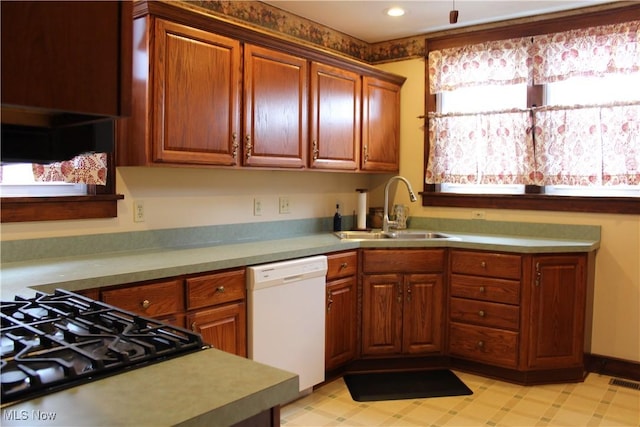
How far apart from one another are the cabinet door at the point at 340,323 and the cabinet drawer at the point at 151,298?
1.07 m

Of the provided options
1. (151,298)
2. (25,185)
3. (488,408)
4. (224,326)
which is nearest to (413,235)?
(488,408)

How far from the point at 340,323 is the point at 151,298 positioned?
4.54 ft

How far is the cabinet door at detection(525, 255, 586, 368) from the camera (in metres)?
3.32

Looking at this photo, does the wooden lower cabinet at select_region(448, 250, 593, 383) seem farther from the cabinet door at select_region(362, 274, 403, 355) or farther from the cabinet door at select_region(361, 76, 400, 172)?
the cabinet door at select_region(361, 76, 400, 172)

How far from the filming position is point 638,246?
3.45 m

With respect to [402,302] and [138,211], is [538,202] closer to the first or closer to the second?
[402,302]

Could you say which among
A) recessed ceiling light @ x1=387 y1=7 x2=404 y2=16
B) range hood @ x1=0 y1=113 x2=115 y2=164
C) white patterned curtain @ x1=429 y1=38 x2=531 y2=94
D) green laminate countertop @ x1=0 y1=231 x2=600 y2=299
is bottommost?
green laminate countertop @ x1=0 y1=231 x2=600 y2=299

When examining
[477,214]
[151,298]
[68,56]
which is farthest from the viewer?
[477,214]

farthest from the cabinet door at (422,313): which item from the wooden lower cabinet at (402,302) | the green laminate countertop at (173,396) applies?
the green laminate countertop at (173,396)

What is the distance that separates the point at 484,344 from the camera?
3.48m

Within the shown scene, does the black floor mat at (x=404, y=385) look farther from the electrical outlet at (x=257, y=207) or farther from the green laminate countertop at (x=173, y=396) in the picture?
the green laminate countertop at (x=173, y=396)

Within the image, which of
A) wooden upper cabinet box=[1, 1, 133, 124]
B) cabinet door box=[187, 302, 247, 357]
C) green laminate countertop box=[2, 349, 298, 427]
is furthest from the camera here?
cabinet door box=[187, 302, 247, 357]

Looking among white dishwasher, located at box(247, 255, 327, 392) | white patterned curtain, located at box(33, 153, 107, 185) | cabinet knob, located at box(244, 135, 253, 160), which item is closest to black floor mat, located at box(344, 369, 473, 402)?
white dishwasher, located at box(247, 255, 327, 392)

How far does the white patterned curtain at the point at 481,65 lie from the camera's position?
3.79 m
